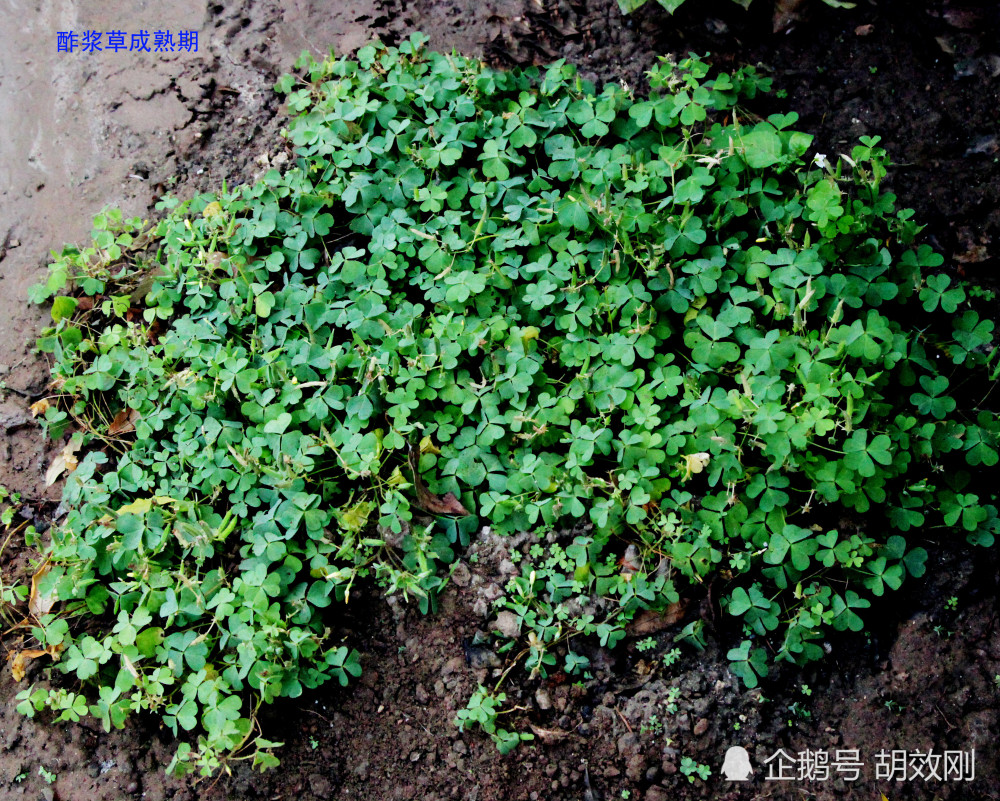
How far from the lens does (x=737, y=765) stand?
9.19ft

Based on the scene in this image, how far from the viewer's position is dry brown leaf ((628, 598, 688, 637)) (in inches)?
116

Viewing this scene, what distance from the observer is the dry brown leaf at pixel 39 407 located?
3449mm

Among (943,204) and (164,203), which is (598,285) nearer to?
(943,204)

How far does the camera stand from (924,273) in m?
3.39

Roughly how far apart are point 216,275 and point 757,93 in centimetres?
259

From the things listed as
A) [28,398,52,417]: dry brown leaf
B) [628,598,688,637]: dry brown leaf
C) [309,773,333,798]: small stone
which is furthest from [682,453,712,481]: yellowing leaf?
[28,398,52,417]: dry brown leaf

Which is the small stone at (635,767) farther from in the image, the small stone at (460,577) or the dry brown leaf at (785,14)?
the dry brown leaf at (785,14)

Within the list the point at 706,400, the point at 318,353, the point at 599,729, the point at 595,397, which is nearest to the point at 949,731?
the point at 599,729

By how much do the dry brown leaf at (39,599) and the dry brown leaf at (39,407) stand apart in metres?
0.70

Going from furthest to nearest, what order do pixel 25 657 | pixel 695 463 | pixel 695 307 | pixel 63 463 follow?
pixel 63 463
pixel 695 307
pixel 25 657
pixel 695 463

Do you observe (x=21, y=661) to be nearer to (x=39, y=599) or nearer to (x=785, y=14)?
(x=39, y=599)

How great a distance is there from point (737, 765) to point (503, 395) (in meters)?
1.58

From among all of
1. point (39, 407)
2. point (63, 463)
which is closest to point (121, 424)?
point (63, 463)

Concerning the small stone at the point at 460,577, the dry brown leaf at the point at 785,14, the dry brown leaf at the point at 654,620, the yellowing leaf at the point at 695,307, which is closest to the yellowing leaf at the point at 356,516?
the small stone at the point at 460,577
